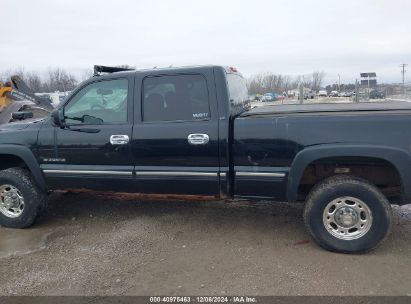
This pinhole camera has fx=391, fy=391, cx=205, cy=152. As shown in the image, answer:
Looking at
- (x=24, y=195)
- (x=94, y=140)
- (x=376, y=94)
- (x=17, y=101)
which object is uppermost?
(x=376, y=94)

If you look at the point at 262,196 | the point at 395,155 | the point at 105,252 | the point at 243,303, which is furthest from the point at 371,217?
the point at 105,252

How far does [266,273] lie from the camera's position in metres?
3.63

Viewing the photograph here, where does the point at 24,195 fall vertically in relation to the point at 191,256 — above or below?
above

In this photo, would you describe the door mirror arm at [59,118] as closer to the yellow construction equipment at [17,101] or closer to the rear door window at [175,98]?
the rear door window at [175,98]

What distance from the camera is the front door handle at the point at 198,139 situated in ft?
13.4

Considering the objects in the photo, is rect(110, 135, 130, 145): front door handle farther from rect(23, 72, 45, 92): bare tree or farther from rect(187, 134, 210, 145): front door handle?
rect(23, 72, 45, 92): bare tree

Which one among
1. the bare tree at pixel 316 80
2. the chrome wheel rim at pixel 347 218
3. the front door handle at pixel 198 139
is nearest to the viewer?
the chrome wheel rim at pixel 347 218

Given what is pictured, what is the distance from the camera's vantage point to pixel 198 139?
411 cm

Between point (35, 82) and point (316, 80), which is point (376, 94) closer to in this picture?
point (316, 80)

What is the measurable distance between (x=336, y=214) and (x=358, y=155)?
66cm

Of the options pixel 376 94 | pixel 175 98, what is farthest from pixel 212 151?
pixel 376 94

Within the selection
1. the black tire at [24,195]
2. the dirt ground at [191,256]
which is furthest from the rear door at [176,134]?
the black tire at [24,195]

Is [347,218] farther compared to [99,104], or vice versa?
[99,104]

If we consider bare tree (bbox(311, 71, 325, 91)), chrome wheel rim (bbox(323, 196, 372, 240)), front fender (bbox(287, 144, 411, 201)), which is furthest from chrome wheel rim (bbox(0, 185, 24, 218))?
bare tree (bbox(311, 71, 325, 91))
